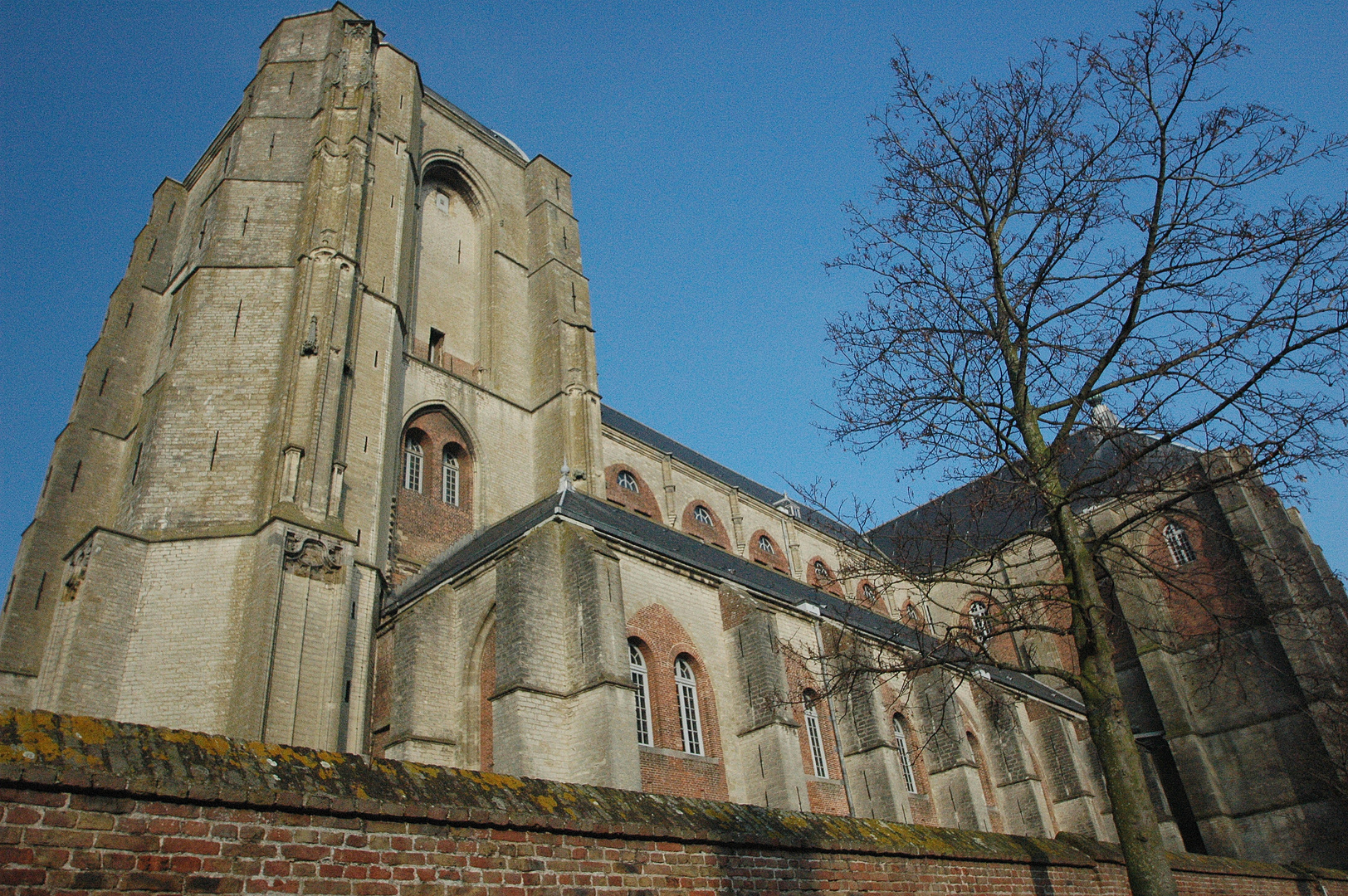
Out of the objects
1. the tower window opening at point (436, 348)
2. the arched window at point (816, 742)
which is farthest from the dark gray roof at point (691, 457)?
the arched window at point (816, 742)

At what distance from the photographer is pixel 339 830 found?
427cm

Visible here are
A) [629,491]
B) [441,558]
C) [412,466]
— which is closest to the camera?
[441,558]

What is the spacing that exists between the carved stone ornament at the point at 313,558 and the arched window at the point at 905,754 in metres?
12.8

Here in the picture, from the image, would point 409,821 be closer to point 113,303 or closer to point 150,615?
point 150,615

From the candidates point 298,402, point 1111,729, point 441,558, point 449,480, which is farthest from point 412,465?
point 1111,729

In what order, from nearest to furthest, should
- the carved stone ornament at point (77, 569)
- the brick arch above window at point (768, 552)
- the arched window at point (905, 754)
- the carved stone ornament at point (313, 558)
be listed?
the carved stone ornament at point (77, 569) → the carved stone ornament at point (313, 558) → the arched window at point (905, 754) → the brick arch above window at point (768, 552)

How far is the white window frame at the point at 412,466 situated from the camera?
21.4 metres

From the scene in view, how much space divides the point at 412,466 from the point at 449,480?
1.11 m

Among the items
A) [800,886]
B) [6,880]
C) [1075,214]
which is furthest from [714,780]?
[6,880]

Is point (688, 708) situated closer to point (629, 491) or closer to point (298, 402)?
point (298, 402)

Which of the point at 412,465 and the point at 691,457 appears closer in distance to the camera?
the point at 412,465

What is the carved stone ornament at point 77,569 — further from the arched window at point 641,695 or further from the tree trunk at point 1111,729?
the tree trunk at point 1111,729

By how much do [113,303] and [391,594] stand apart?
10.8 meters

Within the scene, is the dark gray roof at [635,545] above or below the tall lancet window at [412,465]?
below
